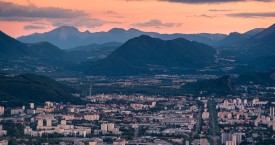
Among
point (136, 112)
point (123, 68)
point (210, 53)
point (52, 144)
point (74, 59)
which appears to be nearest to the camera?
point (52, 144)

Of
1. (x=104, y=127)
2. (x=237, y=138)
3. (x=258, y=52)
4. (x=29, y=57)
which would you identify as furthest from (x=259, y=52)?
(x=237, y=138)

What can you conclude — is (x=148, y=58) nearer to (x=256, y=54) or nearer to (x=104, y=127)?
(x=256, y=54)

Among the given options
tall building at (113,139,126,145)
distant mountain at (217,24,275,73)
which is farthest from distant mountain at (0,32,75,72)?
tall building at (113,139,126,145)

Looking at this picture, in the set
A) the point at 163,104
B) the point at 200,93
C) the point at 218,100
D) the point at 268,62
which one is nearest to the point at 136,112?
the point at 163,104

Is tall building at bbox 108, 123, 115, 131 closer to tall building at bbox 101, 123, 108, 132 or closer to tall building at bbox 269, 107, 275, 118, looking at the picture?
tall building at bbox 101, 123, 108, 132

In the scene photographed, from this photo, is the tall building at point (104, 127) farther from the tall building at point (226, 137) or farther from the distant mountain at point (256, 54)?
the distant mountain at point (256, 54)

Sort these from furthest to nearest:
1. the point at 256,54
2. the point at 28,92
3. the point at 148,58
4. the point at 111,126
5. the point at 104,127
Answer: the point at 256,54
the point at 148,58
the point at 28,92
the point at 111,126
the point at 104,127

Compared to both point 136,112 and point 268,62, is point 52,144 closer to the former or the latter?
point 136,112
